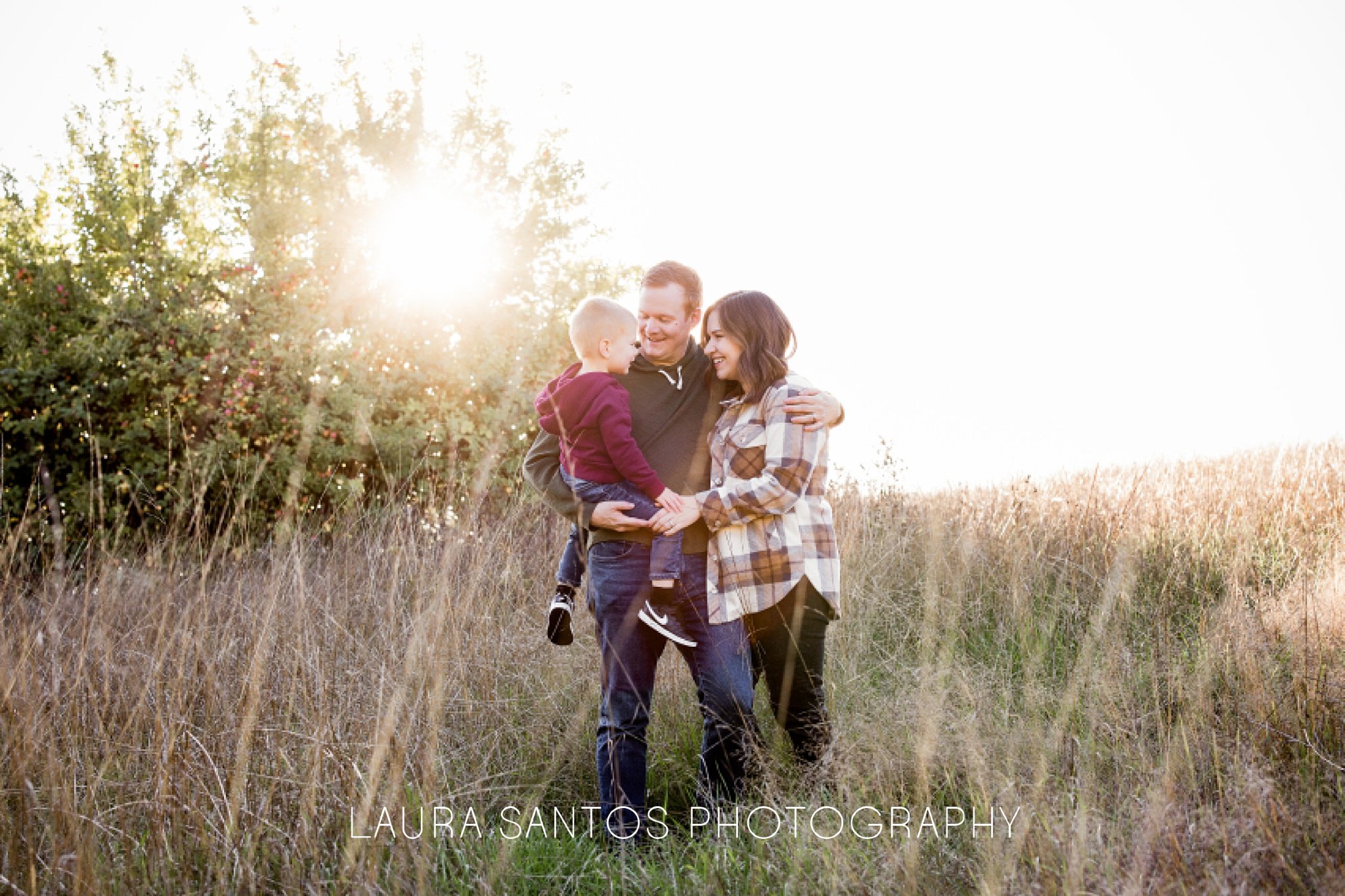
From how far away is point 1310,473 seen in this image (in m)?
5.92

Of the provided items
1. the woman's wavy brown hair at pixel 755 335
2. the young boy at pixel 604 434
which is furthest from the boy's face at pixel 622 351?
the woman's wavy brown hair at pixel 755 335

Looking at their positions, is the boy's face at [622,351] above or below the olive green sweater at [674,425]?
above

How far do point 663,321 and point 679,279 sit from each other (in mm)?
149

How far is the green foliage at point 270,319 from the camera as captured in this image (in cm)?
718

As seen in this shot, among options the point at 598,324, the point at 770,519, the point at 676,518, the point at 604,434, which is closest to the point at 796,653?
the point at 770,519

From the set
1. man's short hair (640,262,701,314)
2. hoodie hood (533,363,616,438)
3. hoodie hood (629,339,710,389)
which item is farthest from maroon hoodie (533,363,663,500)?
man's short hair (640,262,701,314)

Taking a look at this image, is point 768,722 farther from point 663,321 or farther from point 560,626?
point 663,321

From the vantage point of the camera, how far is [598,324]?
9.02ft

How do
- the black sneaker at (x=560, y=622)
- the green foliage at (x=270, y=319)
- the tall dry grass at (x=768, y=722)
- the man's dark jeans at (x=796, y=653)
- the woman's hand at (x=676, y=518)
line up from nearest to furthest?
1. the tall dry grass at (x=768, y=722)
2. the woman's hand at (x=676, y=518)
3. the man's dark jeans at (x=796, y=653)
4. the black sneaker at (x=560, y=622)
5. the green foliage at (x=270, y=319)

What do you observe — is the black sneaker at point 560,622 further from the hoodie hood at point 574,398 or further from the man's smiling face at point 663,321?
the man's smiling face at point 663,321

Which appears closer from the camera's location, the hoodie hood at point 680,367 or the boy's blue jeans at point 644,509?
the boy's blue jeans at point 644,509

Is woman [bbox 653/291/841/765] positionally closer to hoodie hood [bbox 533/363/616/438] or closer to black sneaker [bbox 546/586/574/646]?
hoodie hood [bbox 533/363/616/438]

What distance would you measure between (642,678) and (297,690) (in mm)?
1485

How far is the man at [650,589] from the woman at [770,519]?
0.06 m
